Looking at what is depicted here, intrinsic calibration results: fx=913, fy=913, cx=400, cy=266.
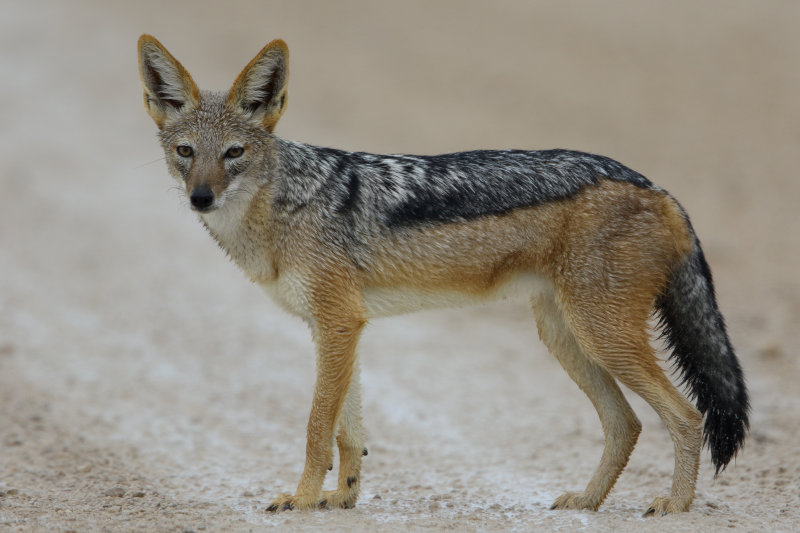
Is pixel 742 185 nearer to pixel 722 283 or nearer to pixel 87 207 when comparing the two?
pixel 722 283

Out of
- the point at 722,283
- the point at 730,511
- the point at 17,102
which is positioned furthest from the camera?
the point at 17,102

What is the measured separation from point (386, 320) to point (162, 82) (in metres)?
7.30

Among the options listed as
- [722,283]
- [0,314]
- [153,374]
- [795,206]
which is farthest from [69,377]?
[795,206]

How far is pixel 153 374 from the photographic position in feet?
38.1

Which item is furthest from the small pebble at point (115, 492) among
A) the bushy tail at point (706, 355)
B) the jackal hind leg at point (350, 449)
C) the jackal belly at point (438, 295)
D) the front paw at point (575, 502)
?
the bushy tail at point (706, 355)

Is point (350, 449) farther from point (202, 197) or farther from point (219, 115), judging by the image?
point (219, 115)

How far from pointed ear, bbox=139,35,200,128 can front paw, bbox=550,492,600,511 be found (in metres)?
4.29

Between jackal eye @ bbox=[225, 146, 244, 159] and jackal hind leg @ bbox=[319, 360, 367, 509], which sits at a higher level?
jackal eye @ bbox=[225, 146, 244, 159]

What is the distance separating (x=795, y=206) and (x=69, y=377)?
1275cm

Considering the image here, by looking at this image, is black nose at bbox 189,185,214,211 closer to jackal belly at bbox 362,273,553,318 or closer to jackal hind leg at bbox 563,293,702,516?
jackal belly at bbox 362,273,553,318

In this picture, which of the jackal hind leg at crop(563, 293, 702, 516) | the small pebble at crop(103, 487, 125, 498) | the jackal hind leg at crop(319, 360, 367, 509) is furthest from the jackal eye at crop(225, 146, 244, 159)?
the small pebble at crop(103, 487, 125, 498)

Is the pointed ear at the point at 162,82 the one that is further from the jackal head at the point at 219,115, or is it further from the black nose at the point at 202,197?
the black nose at the point at 202,197

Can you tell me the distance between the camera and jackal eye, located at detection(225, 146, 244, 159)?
6973 millimetres

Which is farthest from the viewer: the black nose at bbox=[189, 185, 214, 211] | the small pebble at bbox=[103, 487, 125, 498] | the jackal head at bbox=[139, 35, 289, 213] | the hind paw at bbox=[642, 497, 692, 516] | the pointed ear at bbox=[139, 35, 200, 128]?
the small pebble at bbox=[103, 487, 125, 498]
